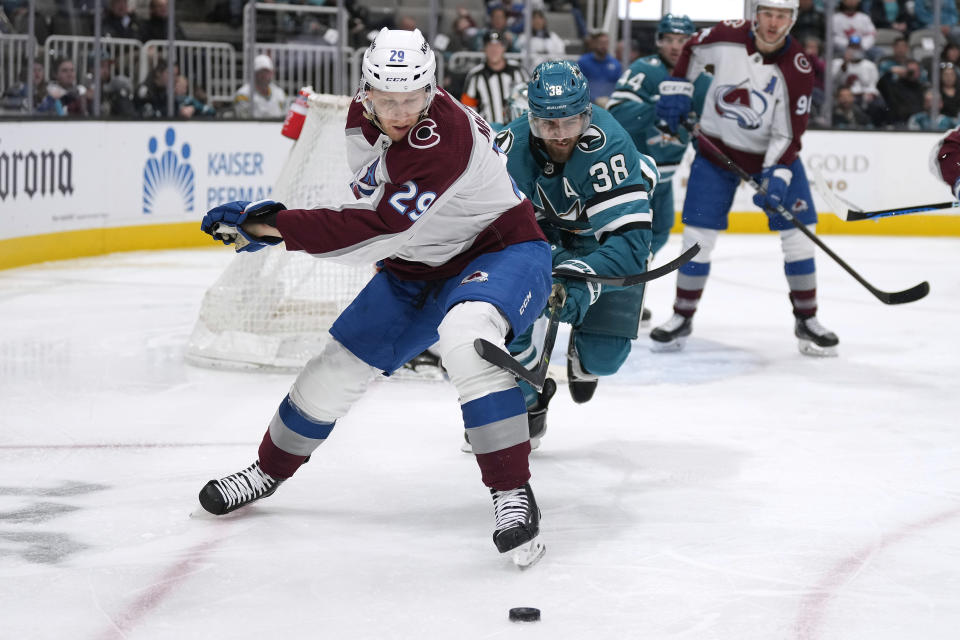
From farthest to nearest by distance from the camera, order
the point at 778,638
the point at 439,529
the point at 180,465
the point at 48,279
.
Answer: the point at 48,279 → the point at 180,465 → the point at 439,529 → the point at 778,638

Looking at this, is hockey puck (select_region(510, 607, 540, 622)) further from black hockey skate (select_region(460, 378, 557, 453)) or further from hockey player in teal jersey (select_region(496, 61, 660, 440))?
black hockey skate (select_region(460, 378, 557, 453))

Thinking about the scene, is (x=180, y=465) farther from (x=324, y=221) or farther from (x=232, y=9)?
(x=232, y=9)

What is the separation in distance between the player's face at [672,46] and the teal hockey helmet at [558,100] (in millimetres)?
2267

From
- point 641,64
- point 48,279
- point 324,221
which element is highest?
point 641,64

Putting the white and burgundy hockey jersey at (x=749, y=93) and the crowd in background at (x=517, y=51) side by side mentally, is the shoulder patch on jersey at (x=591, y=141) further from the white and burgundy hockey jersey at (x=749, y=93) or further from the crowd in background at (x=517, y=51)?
the crowd in background at (x=517, y=51)

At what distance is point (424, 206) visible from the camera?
2.25 meters

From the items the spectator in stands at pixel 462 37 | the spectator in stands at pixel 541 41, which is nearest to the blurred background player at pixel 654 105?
the spectator in stands at pixel 541 41

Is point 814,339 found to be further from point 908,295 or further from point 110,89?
point 110,89

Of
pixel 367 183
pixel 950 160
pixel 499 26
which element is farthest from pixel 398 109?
pixel 499 26

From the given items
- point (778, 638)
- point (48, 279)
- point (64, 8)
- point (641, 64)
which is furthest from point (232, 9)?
point (778, 638)

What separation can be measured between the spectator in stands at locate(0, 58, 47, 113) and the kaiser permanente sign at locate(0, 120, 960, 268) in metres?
0.17

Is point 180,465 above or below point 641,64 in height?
below

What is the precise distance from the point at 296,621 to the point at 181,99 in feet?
20.2

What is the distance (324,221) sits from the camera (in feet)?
7.50
